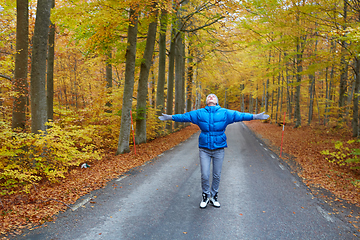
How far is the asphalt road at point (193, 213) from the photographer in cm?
359

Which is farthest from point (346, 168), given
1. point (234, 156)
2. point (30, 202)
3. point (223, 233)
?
point (30, 202)

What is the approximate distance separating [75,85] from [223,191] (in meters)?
20.4

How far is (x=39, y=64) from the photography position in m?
6.12

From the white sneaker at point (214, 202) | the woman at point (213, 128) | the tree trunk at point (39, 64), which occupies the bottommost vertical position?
the white sneaker at point (214, 202)

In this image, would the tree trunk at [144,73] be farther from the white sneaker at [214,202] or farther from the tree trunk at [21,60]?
the white sneaker at [214,202]

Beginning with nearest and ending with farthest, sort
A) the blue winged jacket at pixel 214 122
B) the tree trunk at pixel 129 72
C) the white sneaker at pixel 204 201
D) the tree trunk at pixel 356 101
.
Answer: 1. the blue winged jacket at pixel 214 122
2. the white sneaker at pixel 204 201
3. the tree trunk at pixel 129 72
4. the tree trunk at pixel 356 101

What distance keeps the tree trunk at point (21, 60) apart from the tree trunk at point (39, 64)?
2369mm

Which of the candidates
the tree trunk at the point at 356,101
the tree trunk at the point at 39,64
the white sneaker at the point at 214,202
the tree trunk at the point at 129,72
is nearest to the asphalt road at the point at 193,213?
the white sneaker at the point at 214,202

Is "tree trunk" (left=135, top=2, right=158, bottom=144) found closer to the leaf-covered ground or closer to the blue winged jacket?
the leaf-covered ground

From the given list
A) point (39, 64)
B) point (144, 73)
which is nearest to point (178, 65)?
point (144, 73)

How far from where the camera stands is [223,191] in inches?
219

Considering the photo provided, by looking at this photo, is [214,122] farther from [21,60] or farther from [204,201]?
[21,60]

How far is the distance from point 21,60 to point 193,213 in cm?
861

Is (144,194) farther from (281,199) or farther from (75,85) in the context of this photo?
(75,85)
